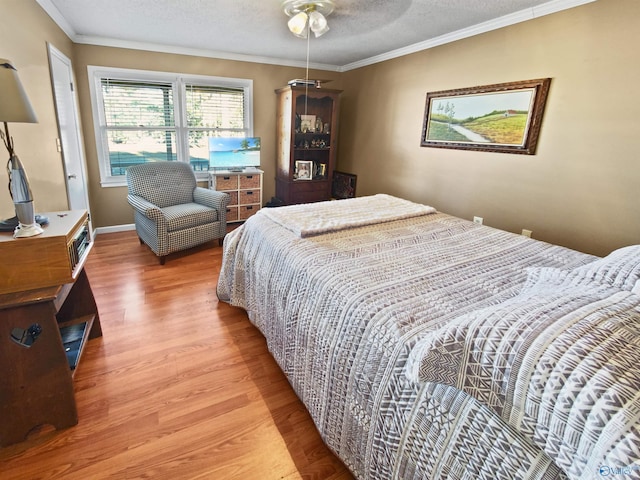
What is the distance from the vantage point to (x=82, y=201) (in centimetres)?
353

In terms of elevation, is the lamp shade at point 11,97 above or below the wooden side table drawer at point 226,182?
above

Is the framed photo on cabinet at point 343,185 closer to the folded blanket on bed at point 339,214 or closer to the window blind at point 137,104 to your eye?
the folded blanket on bed at point 339,214

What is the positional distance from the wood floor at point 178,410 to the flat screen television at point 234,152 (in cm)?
230

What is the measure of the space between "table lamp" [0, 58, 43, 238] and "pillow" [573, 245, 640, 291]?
2257 mm

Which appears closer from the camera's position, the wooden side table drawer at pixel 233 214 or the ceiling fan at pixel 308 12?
the ceiling fan at pixel 308 12

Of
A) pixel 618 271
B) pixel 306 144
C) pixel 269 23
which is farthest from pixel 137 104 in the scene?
pixel 618 271

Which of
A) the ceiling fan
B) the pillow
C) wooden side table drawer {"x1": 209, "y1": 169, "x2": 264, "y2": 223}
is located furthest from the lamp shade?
wooden side table drawer {"x1": 209, "y1": 169, "x2": 264, "y2": 223}

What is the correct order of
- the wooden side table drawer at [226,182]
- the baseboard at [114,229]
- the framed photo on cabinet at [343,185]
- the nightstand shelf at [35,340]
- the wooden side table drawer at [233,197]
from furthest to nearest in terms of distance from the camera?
the framed photo on cabinet at [343,185]
the wooden side table drawer at [233,197]
the wooden side table drawer at [226,182]
the baseboard at [114,229]
the nightstand shelf at [35,340]

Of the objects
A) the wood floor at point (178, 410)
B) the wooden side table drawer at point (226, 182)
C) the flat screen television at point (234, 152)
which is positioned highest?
the flat screen television at point (234, 152)

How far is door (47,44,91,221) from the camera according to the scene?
9.37 feet

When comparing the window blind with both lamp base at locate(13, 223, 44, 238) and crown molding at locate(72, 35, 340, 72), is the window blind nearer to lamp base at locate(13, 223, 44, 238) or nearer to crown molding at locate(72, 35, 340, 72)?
crown molding at locate(72, 35, 340, 72)

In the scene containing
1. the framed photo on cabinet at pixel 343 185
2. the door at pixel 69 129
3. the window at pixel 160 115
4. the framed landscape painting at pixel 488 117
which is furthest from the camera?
the framed photo on cabinet at pixel 343 185

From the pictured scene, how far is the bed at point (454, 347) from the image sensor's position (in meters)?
0.68

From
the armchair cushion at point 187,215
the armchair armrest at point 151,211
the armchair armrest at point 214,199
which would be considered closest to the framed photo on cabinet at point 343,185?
the armchair armrest at point 214,199
